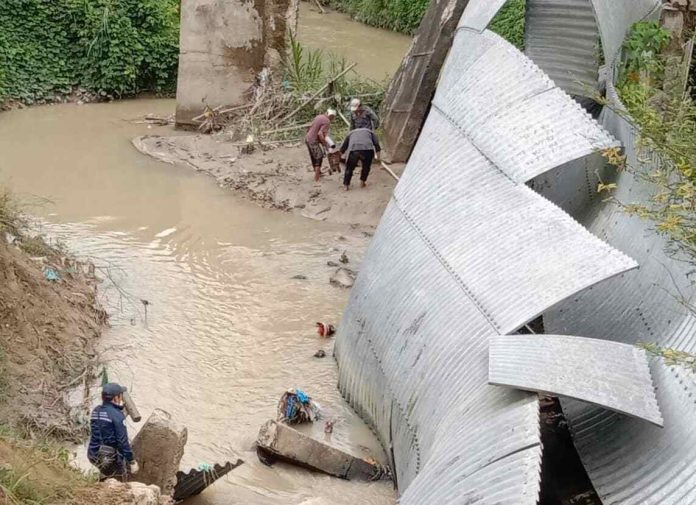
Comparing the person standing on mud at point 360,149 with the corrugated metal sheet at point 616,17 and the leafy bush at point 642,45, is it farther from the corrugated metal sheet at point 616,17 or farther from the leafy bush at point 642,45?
the corrugated metal sheet at point 616,17

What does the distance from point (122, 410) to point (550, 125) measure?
156 inches

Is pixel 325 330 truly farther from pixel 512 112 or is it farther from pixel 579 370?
pixel 579 370

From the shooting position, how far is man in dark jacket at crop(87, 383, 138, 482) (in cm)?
647

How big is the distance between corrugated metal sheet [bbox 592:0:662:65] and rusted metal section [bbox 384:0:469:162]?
14.3 feet

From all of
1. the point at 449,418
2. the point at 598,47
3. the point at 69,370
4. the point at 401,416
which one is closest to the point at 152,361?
the point at 69,370

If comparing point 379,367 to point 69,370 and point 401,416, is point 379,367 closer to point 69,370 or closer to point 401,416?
point 401,416

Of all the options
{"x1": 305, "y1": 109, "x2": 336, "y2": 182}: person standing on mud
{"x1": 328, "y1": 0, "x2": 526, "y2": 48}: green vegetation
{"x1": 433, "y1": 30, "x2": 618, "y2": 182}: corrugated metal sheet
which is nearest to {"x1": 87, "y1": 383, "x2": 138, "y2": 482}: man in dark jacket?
{"x1": 433, "y1": 30, "x2": 618, "y2": 182}: corrugated metal sheet

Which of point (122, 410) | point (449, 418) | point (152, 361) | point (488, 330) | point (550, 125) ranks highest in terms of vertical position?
point (550, 125)

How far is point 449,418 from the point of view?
5969 millimetres

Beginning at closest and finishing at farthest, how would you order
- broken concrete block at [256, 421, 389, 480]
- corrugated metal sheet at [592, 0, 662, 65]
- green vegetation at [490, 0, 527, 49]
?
broken concrete block at [256, 421, 389, 480]
corrugated metal sheet at [592, 0, 662, 65]
green vegetation at [490, 0, 527, 49]

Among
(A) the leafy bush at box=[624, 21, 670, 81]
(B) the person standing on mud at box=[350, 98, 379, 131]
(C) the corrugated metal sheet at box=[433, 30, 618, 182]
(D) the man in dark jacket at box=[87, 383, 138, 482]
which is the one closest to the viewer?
(D) the man in dark jacket at box=[87, 383, 138, 482]

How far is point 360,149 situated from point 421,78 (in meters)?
1.98

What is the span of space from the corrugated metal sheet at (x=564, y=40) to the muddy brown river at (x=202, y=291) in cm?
339

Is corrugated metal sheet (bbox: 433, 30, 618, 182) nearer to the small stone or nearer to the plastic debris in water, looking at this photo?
the plastic debris in water
